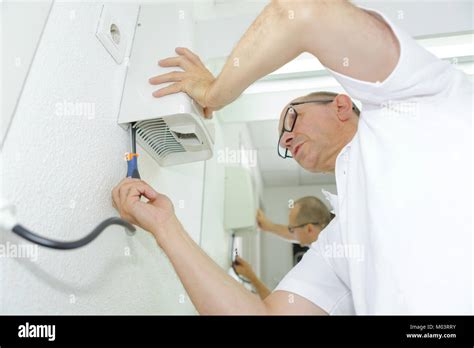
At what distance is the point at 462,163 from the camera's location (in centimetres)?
55

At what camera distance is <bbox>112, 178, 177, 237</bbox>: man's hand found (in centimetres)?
70

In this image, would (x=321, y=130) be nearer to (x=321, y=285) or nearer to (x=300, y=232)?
(x=321, y=285)

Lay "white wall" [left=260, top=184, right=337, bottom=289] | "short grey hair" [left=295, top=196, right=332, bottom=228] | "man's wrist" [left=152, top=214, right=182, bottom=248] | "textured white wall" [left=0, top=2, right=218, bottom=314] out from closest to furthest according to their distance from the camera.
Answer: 1. "textured white wall" [left=0, top=2, right=218, bottom=314]
2. "man's wrist" [left=152, top=214, right=182, bottom=248]
3. "short grey hair" [left=295, top=196, right=332, bottom=228]
4. "white wall" [left=260, top=184, right=337, bottom=289]

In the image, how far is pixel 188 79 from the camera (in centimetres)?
80

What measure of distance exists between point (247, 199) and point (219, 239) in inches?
11.8

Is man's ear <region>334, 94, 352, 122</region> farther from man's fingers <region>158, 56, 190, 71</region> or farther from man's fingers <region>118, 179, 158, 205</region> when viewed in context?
man's fingers <region>118, 179, 158, 205</region>

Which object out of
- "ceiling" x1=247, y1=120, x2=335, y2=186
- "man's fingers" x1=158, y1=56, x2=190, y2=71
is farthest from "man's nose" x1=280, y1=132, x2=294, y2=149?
"ceiling" x1=247, y1=120, x2=335, y2=186

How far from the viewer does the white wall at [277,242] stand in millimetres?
2348

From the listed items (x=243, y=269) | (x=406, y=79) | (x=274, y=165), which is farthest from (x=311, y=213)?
(x=406, y=79)

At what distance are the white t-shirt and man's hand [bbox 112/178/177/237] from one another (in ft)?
1.21

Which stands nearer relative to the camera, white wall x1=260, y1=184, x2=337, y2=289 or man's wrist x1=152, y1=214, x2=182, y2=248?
man's wrist x1=152, y1=214, x2=182, y2=248

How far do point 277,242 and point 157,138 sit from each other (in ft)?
5.64

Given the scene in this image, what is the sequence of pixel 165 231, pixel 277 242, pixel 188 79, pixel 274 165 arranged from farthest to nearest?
1. pixel 274 165
2. pixel 277 242
3. pixel 188 79
4. pixel 165 231
